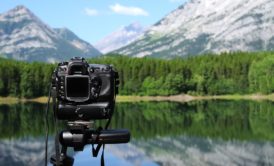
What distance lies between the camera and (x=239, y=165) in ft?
92.8

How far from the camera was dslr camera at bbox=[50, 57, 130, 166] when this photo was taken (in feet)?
21.9

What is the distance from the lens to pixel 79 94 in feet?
22.3

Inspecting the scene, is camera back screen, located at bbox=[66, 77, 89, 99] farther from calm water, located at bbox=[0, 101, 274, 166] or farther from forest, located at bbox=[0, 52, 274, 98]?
forest, located at bbox=[0, 52, 274, 98]

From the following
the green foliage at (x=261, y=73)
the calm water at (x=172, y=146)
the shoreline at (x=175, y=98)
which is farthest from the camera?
the green foliage at (x=261, y=73)

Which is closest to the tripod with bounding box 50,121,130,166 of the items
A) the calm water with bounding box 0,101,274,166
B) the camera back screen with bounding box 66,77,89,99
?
the camera back screen with bounding box 66,77,89,99

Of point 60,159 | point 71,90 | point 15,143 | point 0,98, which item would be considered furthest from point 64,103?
point 0,98

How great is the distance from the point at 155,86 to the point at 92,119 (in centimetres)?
15871

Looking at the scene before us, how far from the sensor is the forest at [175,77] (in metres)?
156

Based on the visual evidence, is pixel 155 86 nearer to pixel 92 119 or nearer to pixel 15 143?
pixel 15 143

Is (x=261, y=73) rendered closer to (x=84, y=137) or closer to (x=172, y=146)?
(x=172, y=146)

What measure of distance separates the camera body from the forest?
149456mm

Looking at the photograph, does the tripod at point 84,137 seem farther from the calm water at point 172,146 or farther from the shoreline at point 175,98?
the shoreline at point 175,98

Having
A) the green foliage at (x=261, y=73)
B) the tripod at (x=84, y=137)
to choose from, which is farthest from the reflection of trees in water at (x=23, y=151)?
the green foliage at (x=261, y=73)

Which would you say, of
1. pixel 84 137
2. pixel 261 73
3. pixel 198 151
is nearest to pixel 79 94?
pixel 84 137
